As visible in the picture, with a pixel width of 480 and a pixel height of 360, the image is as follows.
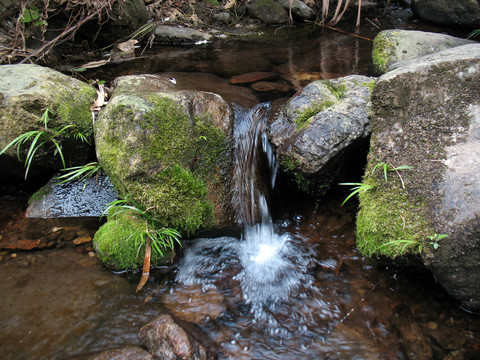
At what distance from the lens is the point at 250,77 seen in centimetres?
502

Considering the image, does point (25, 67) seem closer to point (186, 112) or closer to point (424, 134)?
point (186, 112)

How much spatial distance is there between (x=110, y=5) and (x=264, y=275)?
5.47m

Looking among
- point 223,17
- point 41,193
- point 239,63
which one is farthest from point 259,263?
point 223,17

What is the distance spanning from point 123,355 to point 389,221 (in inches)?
78.4

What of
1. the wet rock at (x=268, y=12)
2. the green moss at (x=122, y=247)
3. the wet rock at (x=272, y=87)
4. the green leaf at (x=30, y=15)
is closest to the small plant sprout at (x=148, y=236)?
the green moss at (x=122, y=247)

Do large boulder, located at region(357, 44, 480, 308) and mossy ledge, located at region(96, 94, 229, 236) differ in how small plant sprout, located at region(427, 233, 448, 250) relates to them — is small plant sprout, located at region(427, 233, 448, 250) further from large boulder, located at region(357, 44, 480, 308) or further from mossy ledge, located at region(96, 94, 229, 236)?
mossy ledge, located at region(96, 94, 229, 236)

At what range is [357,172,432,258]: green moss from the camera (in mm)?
2260

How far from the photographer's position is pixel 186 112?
10.5 feet

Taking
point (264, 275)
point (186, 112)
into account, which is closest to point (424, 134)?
point (264, 275)

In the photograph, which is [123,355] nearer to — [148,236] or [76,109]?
[148,236]

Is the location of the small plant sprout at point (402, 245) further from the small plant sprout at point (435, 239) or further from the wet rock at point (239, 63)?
the wet rock at point (239, 63)

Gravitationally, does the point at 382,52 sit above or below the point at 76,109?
above

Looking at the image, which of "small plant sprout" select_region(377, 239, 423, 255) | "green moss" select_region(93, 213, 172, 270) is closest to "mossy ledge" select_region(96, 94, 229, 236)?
"green moss" select_region(93, 213, 172, 270)

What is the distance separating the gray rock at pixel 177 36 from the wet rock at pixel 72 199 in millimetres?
4401
